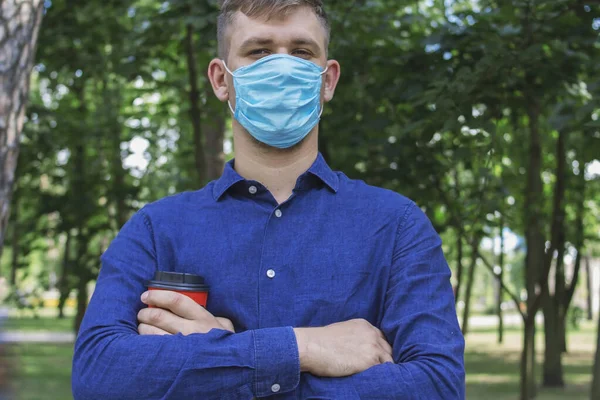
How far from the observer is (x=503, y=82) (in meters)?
4.88

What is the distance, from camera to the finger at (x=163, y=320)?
7.52 feet

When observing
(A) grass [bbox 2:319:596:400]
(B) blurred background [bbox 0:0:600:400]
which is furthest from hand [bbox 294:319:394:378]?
(A) grass [bbox 2:319:596:400]

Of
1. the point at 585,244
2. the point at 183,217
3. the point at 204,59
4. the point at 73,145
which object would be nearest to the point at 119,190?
the point at 73,145

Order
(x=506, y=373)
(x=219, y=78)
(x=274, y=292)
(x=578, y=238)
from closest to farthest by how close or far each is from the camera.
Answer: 1. (x=274, y=292)
2. (x=219, y=78)
3. (x=578, y=238)
4. (x=506, y=373)

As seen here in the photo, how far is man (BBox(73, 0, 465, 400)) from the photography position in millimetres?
2227

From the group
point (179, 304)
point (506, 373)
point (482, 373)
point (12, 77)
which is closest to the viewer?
point (179, 304)

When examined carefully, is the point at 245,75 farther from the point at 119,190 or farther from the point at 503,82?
the point at 119,190

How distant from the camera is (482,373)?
1545 centimetres

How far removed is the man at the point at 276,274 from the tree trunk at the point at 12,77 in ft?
6.18

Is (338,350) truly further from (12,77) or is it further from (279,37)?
(12,77)

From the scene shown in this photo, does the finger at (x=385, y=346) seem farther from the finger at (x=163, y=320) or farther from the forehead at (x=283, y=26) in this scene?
the forehead at (x=283, y=26)

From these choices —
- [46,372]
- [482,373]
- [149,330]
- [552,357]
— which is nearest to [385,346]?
[149,330]

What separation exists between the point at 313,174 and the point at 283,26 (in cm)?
49

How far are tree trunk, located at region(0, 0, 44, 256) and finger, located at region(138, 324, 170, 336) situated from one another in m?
2.16
